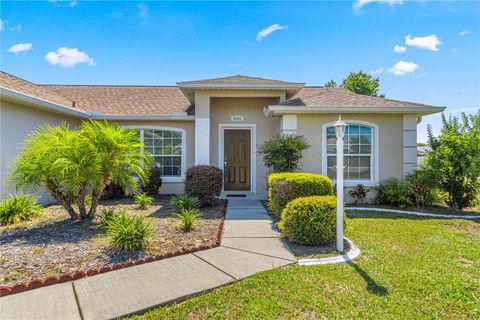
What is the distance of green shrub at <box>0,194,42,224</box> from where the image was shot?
5684 mm

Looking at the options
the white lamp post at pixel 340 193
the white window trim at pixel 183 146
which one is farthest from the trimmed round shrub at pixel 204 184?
the white lamp post at pixel 340 193

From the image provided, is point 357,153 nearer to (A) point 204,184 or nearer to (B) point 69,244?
(A) point 204,184

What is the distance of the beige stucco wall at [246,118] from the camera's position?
9.87 metres

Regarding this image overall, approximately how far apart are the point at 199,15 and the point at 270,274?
891 cm

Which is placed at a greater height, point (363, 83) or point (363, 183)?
point (363, 83)

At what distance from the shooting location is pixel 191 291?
2.92 m

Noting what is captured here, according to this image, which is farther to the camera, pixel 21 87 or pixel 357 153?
pixel 357 153

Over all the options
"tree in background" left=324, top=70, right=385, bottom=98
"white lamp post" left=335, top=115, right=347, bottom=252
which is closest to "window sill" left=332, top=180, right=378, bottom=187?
"white lamp post" left=335, top=115, right=347, bottom=252

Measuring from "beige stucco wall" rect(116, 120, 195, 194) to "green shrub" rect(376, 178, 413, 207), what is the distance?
6869 mm

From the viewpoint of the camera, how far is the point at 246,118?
32.5 ft

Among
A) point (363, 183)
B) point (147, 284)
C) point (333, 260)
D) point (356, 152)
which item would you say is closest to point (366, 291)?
point (333, 260)

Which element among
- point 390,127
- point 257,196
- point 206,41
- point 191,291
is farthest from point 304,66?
point 191,291

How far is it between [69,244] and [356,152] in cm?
853

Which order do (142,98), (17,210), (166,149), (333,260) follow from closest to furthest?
(333,260), (17,210), (166,149), (142,98)
